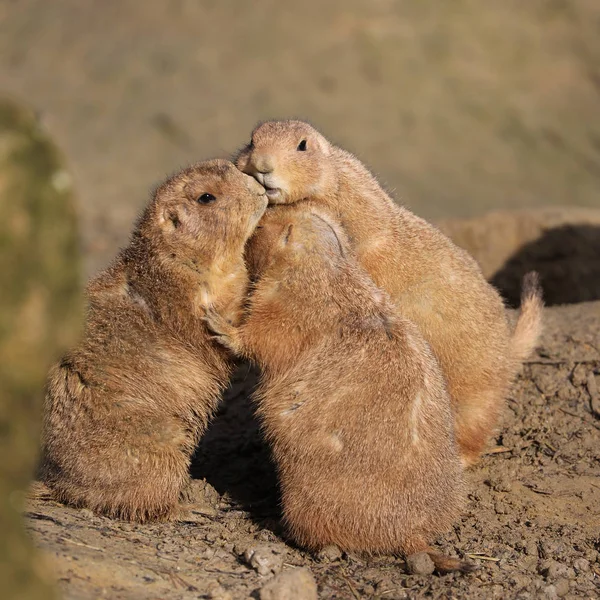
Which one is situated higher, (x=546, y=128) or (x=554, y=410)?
(x=546, y=128)

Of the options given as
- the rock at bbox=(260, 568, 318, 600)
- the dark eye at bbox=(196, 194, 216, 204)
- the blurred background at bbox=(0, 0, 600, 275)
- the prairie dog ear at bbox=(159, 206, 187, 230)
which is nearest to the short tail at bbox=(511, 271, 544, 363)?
the dark eye at bbox=(196, 194, 216, 204)

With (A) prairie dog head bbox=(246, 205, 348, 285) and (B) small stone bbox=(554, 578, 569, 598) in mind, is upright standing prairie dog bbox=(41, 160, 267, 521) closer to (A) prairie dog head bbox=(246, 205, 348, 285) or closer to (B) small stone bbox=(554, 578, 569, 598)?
(A) prairie dog head bbox=(246, 205, 348, 285)

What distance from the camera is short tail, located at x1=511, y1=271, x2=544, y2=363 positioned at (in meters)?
7.68

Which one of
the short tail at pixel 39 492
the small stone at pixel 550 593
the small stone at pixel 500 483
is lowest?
the short tail at pixel 39 492

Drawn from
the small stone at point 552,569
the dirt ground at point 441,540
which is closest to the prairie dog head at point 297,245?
the dirt ground at point 441,540

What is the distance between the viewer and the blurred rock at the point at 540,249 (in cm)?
1063

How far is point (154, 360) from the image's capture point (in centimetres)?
595

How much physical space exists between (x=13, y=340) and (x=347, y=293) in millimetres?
2464

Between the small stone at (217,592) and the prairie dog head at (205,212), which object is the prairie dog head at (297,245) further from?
the small stone at (217,592)

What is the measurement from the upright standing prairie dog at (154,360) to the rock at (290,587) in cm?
136

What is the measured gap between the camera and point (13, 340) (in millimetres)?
3732

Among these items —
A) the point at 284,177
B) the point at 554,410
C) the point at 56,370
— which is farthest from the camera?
the point at 554,410

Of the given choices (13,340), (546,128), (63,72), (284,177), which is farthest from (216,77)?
(13,340)

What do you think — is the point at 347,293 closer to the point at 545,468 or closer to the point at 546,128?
the point at 545,468
